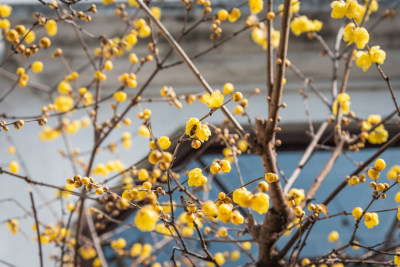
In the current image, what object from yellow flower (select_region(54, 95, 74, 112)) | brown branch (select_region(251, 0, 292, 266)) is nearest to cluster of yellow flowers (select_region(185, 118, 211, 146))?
brown branch (select_region(251, 0, 292, 266))

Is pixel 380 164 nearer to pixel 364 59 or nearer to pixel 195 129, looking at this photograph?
pixel 364 59

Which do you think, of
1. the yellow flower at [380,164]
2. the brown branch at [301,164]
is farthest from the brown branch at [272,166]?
the yellow flower at [380,164]

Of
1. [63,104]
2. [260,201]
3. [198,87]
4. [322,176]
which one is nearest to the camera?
[260,201]

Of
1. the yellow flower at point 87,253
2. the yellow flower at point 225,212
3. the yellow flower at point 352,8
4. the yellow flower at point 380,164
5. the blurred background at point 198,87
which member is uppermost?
the blurred background at point 198,87

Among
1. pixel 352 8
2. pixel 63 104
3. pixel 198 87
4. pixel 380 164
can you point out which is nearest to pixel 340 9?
pixel 352 8

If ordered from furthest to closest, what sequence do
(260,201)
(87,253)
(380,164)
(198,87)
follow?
(198,87) < (87,253) < (380,164) < (260,201)

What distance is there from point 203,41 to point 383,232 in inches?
53.7

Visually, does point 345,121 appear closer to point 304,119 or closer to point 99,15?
point 304,119

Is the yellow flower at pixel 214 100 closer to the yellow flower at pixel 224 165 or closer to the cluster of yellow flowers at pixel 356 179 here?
the yellow flower at pixel 224 165

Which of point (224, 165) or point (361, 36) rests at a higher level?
point (361, 36)

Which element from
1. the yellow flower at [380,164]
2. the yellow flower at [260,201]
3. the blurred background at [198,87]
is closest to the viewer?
the yellow flower at [260,201]

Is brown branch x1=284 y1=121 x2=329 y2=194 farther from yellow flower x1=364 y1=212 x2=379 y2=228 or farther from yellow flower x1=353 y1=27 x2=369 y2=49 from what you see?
yellow flower x1=353 y1=27 x2=369 y2=49

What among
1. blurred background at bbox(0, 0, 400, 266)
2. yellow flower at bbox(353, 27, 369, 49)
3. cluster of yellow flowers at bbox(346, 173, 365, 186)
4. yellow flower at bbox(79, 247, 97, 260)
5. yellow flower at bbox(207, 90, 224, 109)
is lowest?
cluster of yellow flowers at bbox(346, 173, 365, 186)

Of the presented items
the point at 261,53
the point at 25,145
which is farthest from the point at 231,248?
the point at 25,145
